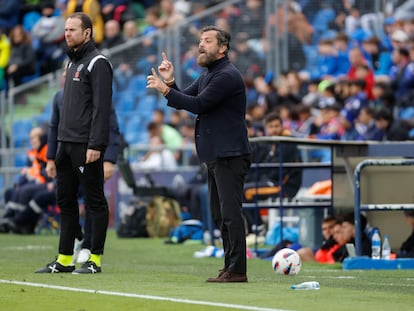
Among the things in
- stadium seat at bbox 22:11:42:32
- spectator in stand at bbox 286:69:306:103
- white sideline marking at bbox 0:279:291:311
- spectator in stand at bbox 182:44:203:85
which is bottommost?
white sideline marking at bbox 0:279:291:311

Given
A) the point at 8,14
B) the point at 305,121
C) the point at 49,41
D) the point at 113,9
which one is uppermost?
the point at 8,14

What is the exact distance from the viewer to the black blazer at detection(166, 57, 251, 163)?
10.8m

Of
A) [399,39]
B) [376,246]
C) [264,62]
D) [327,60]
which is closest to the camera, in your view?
[376,246]

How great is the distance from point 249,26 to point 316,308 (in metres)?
17.9

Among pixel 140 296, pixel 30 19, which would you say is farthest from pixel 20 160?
pixel 140 296

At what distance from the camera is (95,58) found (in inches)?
462

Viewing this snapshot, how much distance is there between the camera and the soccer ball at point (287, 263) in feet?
39.9

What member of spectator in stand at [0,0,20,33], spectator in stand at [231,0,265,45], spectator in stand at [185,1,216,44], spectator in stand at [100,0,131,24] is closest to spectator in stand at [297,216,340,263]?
spectator in stand at [231,0,265,45]

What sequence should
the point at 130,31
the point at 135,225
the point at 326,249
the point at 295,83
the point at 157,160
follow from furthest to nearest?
the point at 130,31, the point at 295,83, the point at 157,160, the point at 135,225, the point at 326,249

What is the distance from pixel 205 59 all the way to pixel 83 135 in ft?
4.84

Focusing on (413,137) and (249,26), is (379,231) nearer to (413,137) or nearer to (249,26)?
(413,137)

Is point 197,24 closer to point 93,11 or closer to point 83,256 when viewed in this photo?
point 93,11

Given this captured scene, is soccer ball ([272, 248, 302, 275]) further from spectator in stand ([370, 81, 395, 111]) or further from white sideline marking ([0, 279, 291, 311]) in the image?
spectator in stand ([370, 81, 395, 111])

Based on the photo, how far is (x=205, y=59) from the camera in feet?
35.9
